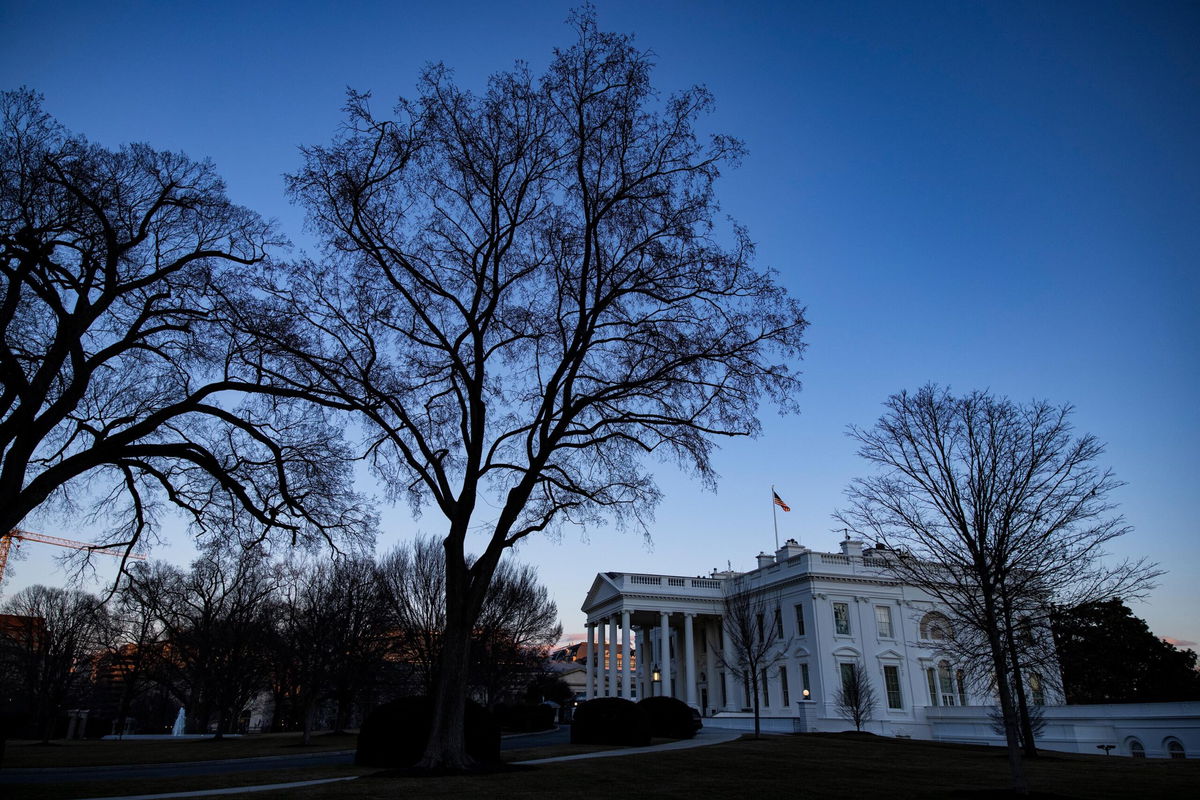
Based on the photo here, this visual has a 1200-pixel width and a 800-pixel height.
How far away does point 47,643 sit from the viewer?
45.9 metres

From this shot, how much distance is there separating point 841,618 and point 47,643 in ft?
176

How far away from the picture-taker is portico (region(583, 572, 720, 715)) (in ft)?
176

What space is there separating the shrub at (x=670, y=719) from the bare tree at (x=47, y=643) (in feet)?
112

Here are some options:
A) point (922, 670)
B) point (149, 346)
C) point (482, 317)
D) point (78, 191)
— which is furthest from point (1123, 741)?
point (78, 191)

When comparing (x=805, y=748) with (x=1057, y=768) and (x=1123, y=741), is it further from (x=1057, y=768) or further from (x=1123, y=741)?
(x=1123, y=741)

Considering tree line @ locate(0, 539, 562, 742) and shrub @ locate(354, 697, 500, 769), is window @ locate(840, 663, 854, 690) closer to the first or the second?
tree line @ locate(0, 539, 562, 742)

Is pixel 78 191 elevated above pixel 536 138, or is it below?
below

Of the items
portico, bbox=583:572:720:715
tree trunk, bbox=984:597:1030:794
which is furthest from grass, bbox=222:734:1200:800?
portico, bbox=583:572:720:715

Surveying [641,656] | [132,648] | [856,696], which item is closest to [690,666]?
[641,656]

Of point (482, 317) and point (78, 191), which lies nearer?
point (78, 191)

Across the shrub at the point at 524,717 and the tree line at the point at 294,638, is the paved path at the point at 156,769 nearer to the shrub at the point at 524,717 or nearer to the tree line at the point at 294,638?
the tree line at the point at 294,638

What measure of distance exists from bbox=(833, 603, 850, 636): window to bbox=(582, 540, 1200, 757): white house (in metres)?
0.07

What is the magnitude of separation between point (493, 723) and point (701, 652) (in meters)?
47.6

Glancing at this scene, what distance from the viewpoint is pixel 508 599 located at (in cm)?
4134
